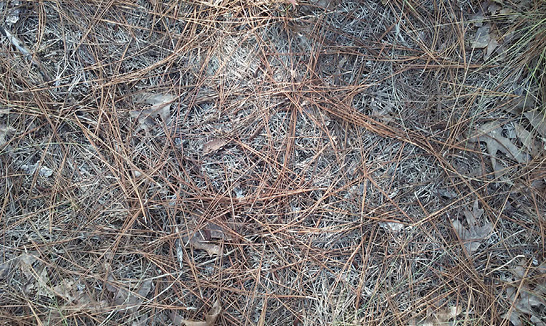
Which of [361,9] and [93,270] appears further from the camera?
[361,9]

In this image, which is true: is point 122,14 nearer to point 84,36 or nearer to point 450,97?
point 84,36

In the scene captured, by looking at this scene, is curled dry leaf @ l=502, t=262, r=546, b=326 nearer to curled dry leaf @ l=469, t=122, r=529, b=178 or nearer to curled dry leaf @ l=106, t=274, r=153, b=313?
curled dry leaf @ l=469, t=122, r=529, b=178

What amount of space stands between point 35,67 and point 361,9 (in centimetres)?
179

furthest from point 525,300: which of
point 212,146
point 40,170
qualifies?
point 40,170

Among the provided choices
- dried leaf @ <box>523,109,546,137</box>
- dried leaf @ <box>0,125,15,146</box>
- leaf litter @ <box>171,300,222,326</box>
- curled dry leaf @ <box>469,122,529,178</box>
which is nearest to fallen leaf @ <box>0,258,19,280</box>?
dried leaf @ <box>0,125,15,146</box>

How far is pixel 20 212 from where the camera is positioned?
2.15m

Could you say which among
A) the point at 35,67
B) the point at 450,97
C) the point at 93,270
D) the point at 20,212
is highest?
the point at 35,67

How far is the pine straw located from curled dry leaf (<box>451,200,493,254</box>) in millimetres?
35

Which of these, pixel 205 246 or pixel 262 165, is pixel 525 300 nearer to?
pixel 262 165

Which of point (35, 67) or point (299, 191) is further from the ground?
point (35, 67)

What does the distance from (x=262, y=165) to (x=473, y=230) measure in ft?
3.81

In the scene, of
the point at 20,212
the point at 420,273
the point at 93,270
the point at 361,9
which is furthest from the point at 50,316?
the point at 361,9

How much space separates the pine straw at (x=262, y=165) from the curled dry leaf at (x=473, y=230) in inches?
1.4

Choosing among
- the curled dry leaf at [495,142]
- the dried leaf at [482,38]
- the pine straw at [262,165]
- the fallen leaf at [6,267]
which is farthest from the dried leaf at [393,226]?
the fallen leaf at [6,267]
